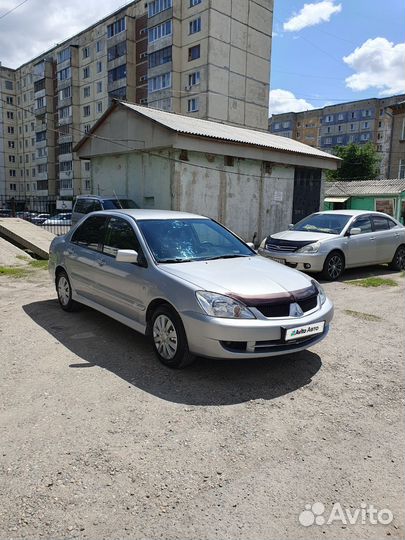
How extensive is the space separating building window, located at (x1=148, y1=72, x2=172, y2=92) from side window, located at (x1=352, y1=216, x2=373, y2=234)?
3814 centimetres

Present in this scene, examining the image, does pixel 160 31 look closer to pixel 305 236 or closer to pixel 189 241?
pixel 305 236

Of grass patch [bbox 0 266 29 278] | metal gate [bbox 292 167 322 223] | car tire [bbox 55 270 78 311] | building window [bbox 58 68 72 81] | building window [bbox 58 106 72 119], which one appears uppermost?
building window [bbox 58 68 72 81]

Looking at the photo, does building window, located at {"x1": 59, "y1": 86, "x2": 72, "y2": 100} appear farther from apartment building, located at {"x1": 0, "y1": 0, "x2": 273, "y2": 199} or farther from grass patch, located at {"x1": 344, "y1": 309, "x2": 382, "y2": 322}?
grass patch, located at {"x1": 344, "y1": 309, "x2": 382, "y2": 322}

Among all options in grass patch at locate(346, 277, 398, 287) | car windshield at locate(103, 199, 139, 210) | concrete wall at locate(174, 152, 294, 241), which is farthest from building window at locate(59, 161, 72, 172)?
grass patch at locate(346, 277, 398, 287)

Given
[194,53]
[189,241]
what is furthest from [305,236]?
[194,53]

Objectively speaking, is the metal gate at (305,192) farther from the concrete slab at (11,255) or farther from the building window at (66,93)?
the building window at (66,93)

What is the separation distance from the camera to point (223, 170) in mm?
14969

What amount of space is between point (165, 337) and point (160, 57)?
153ft

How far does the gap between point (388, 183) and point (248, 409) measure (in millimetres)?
30695

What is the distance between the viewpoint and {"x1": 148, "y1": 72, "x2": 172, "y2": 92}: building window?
143 ft

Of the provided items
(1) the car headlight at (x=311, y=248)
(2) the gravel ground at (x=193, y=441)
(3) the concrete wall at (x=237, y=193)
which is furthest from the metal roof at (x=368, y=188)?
(2) the gravel ground at (x=193, y=441)

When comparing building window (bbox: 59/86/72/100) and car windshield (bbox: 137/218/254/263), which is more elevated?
building window (bbox: 59/86/72/100)

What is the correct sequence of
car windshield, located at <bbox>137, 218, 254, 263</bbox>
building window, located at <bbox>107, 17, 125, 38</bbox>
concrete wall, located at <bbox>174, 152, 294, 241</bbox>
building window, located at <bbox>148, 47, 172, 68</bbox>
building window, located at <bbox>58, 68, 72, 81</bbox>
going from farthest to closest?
building window, located at <bbox>58, 68, 72, 81</bbox> < building window, located at <bbox>107, 17, 125, 38</bbox> < building window, located at <bbox>148, 47, 172, 68</bbox> < concrete wall, located at <bbox>174, 152, 294, 241</bbox> < car windshield, located at <bbox>137, 218, 254, 263</bbox>

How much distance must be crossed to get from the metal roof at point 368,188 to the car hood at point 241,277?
26.8 m
